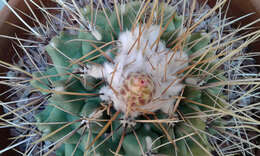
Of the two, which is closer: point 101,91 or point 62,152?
point 101,91

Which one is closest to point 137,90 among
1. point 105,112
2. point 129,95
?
point 129,95

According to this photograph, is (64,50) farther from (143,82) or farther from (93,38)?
(143,82)

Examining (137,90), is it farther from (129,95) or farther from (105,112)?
(105,112)

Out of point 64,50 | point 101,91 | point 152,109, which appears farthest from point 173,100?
point 64,50
